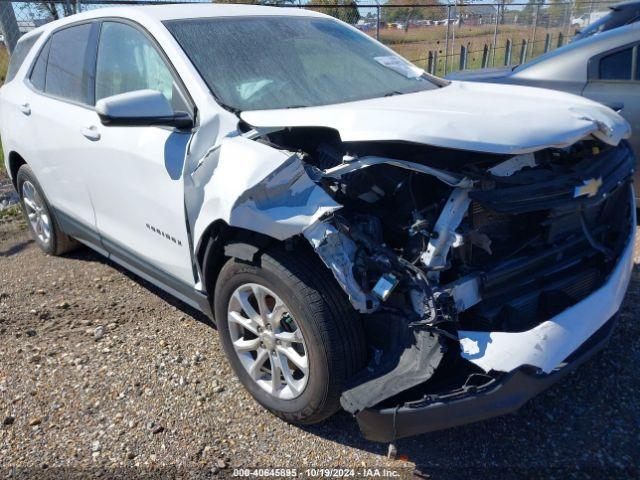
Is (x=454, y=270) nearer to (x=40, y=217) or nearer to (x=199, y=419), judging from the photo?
(x=199, y=419)

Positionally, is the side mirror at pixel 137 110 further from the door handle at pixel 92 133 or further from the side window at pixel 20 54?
the side window at pixel 20 54

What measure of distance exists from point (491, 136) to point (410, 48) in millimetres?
12088

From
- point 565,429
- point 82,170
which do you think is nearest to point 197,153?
point 82,170

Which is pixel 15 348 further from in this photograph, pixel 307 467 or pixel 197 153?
pixel 307 467

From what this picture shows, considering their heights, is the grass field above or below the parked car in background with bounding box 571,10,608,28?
above

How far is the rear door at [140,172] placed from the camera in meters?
2.90

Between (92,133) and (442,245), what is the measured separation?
2277 mm

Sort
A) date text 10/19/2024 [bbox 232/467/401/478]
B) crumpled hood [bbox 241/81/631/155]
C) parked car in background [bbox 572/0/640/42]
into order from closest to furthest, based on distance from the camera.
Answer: crumpled hood [bbox 241/81/631/155] < date text 10/19/2024 [bbox 232/467/401/478] < parked car in background [bbox 572/0/640/42]

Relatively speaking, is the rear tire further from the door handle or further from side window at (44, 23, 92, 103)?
the door handle

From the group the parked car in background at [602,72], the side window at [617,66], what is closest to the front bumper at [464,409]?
the parked car in background at [602,72]

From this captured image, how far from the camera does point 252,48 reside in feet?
10.5

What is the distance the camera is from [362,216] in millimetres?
2436

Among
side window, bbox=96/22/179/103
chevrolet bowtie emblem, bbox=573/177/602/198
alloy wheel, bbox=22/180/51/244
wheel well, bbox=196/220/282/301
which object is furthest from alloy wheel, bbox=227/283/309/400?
alloy wheel, bbox=22/180/51/244

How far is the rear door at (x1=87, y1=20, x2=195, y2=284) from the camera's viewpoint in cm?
290
